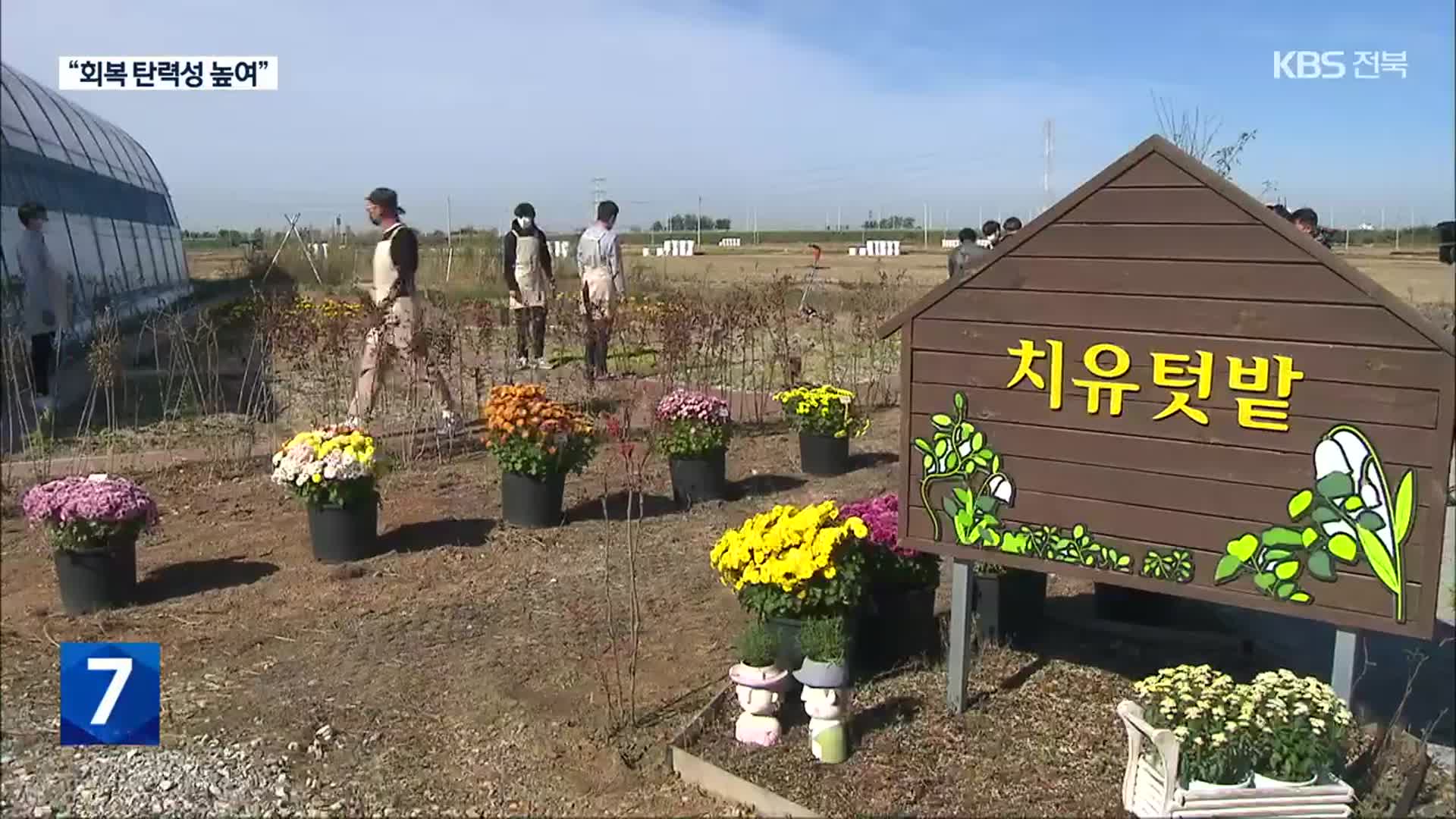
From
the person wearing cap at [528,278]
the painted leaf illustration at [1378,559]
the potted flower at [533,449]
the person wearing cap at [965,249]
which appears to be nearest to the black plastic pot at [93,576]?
the potted flower at [533,449]

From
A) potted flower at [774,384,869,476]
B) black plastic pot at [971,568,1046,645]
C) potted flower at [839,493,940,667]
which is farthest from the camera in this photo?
potted flower at [774,384,869,476]

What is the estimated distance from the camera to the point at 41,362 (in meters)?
8.94

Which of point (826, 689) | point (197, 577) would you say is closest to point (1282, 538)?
point (826, 689)

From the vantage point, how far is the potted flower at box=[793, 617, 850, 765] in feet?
11.6

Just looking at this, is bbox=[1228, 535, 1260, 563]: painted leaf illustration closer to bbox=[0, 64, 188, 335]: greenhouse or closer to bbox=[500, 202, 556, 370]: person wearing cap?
bbox=[500, 202, 556, 370]: person wearing cap

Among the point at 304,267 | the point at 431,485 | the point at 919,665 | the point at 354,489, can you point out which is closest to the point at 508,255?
the point at 431,485

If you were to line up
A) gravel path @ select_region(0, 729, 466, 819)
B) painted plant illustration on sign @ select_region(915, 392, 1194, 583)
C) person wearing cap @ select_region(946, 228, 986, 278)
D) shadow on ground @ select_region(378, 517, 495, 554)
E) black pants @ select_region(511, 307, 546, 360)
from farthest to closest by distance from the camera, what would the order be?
1. black pants @ select_region(511, 307, 546, 360)
2. person wearing cap @ select_region(946, 228, 986, 278)
3. shadow on ground @ select_region(378, 517, 495, 554)
4. painted plant illustration on sign @ select_region(915, 392, 1194, 583)
5. gravel path @ select_region(0, 729, 466, 819)

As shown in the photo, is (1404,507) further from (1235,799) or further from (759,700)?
(759,700)

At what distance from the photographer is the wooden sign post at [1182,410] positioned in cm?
303

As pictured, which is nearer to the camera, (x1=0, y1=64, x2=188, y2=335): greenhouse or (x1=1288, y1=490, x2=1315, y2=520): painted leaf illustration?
(x1=1288, y1=490, x2=1315, y2=520): painted leaf illustration

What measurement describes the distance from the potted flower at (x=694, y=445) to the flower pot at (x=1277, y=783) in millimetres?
3898

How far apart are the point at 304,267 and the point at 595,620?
20.9 meters

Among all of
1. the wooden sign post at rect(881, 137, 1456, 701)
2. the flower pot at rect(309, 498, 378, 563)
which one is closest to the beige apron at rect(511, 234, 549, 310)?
the flower pot at rect(309, 498, 378, 563)

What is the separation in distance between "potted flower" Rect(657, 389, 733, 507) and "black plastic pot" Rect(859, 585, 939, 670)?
96.7 inches
